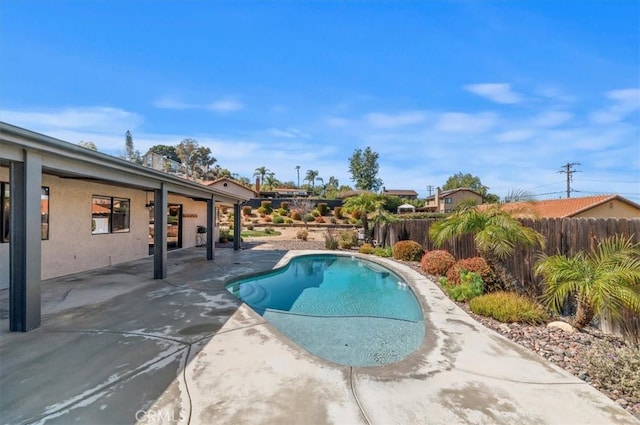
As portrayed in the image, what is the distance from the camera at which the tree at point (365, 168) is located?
70000 mm

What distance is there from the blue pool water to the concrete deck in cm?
63

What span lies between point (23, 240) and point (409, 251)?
40.3 ft

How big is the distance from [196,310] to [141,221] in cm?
808

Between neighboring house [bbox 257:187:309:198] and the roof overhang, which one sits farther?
neighboring house [bbox 257:187:309:198]

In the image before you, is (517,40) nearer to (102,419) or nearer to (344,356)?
(344,356)

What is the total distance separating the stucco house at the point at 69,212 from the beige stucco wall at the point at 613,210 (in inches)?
941

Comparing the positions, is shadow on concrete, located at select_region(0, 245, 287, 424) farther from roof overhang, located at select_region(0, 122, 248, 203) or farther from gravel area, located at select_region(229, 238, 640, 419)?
gravel area, located at select_region(229, 238, 640, 419)

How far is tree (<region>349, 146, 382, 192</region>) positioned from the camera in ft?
230

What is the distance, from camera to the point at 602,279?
4.55 meters

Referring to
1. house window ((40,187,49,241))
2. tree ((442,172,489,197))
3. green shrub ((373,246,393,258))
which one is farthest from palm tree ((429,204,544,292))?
tree ((442,172,489,197))

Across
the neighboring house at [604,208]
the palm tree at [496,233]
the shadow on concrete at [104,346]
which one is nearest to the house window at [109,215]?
the shadow on concrete at [104,346]

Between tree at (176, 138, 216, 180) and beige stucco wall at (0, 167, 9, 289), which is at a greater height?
tree at (176, 138, 216, 180)

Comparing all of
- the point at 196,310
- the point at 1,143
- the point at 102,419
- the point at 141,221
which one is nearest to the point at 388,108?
the point at 141,221

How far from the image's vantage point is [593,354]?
4.11 m
